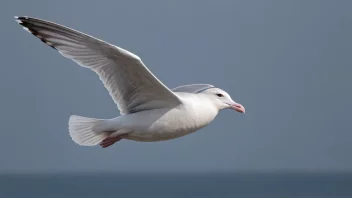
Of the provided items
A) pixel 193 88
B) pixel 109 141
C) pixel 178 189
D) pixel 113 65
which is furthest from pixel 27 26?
pixel 178 189

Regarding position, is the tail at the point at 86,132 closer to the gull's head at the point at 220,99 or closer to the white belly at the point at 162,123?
the white belly at the point at 162,123

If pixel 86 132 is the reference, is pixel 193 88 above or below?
above

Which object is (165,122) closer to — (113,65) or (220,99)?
(113,65)

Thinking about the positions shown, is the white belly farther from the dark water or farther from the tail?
the dark water

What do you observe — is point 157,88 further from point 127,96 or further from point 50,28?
point 50,28

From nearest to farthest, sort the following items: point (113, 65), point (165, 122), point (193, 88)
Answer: point (113, 65) → point (165, 122) → point (193, 88)

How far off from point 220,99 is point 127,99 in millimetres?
1104

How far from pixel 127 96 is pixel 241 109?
4.58ft

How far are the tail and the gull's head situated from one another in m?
1.27

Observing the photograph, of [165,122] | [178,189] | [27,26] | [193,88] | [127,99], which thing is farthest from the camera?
[178,189]

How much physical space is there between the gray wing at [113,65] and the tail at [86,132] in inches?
13.8

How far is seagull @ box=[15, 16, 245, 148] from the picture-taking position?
952 centimetres

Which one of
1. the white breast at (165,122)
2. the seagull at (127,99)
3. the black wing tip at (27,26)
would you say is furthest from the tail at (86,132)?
the black wing tip at (27,26)

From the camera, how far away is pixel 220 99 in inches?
416
